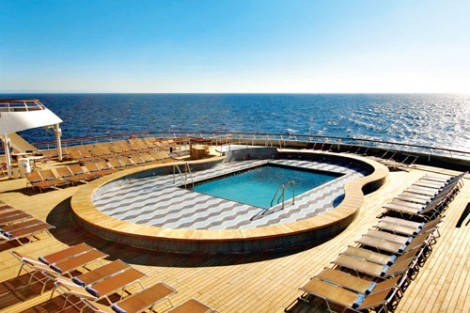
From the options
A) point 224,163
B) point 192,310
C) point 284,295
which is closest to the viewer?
point 192,310

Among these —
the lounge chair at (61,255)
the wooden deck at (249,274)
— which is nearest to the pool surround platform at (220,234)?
the wooden deck at (249,274)


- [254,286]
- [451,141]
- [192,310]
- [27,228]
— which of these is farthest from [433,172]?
[451,141]

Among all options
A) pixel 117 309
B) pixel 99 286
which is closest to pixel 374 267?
pixel 117 309

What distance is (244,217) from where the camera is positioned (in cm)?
898

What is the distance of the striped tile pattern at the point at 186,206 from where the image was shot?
28.5 feet

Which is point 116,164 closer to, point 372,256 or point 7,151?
point 7,151

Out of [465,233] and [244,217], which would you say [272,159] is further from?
[465,233]

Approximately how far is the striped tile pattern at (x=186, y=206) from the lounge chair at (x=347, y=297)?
11.9 feet

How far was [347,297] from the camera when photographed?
15.0ft

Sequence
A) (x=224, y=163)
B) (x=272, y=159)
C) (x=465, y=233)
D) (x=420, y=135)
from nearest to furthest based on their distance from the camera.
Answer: (x=465, y=233) → (x=224, y=163) → (x=272, y=159) → (x=420, y=135)

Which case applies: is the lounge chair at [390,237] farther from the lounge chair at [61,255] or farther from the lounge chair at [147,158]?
the lounge chair at [147,158]

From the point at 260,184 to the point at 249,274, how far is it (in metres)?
7.29

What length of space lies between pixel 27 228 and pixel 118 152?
9.59 m

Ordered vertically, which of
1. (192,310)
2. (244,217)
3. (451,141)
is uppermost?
(192,310)
